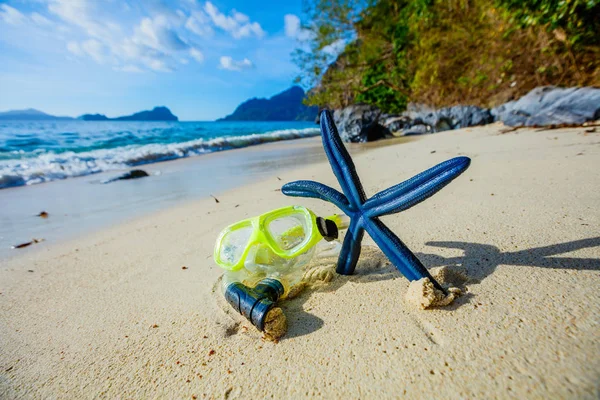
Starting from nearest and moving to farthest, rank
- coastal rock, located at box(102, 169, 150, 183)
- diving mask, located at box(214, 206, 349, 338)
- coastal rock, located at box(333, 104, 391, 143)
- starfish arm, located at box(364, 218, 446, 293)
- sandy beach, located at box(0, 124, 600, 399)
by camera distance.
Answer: sandy beach, located at box(0, 124, 600, 399)
starfish arm, located at box(364, 218, 446, 293)
diving mask, located at box(214, 206, 349, 338)
coastal rock, located at box(102, 169, 150, 183)
coastal rock, located at box(333, 104, 391, 143)

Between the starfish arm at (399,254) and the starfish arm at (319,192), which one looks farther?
the starfish arm at (319,192)

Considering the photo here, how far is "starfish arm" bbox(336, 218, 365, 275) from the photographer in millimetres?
1453

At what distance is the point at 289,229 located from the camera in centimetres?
172

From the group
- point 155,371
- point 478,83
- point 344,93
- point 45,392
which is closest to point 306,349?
point 155,371

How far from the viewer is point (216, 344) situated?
125cm

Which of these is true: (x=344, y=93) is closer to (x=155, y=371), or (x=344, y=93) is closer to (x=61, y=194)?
(x=61, y=194)

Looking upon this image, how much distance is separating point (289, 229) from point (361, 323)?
70 centimetres

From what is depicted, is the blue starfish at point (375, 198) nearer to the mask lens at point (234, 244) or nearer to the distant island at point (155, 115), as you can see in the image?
the mask lens at point (234, 244)

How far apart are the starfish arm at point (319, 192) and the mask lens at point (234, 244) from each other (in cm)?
35

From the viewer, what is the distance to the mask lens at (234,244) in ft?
5.01

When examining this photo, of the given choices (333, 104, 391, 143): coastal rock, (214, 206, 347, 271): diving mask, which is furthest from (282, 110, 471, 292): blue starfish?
(333, 104, 391, 143): coastal rock

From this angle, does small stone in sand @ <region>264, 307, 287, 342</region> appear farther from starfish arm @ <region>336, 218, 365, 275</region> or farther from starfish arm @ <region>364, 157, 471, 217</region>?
starfish arm @ <region>364, 157, 471, 217</region>

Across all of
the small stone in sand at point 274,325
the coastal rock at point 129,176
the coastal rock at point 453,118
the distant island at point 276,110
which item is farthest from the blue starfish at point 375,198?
the distant island at point 276,110

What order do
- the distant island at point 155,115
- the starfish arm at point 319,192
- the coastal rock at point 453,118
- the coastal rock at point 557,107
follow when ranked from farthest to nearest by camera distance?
the distant island at point 155,115, the coastal rock at point 453,118, the coastal rock at point 557,107, the starfish arm at point 319,192
